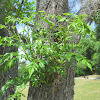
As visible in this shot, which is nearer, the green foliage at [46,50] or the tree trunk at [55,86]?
the green foliage at [46,50]

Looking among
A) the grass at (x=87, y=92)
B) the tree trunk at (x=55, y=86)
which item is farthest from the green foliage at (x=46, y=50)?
the grass at (x=87, y=92)

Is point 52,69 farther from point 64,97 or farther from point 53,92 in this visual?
point 64,97

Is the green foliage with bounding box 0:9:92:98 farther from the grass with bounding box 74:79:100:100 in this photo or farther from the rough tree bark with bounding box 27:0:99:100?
the grass with bounding box 74:79:100:100

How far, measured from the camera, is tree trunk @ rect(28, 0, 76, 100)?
5.16 ft

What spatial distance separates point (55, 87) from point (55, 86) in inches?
0.7

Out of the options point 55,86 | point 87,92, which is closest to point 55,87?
point 55,86

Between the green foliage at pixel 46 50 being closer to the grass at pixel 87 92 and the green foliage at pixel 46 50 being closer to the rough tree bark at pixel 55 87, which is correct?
the rough tree bark at pixel 55 87

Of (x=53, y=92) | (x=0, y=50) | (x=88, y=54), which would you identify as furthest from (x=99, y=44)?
(x=53, y=92)

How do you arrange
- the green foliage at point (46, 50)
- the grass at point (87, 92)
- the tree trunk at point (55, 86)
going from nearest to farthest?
the green foliage at point (46, 50), the tree trunk at point (55, 86), the grass at point (87, 92)

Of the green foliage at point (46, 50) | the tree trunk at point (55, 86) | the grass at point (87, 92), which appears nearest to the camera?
the green foliage at point (46, 50)

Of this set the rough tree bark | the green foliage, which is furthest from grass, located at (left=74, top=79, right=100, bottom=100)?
the green foliage

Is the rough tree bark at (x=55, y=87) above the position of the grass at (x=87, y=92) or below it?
above

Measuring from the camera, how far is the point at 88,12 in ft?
6.88

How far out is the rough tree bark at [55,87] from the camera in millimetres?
1572
